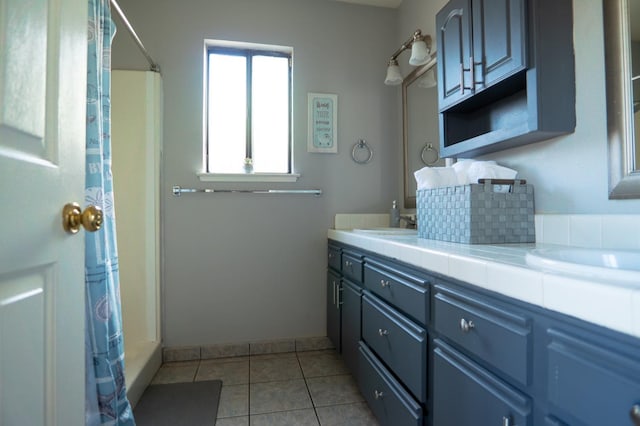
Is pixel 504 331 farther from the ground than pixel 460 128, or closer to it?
closer to it

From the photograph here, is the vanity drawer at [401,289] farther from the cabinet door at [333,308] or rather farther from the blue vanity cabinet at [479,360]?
the cabinet door at [333,308]

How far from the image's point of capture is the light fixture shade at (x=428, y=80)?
6.17 feet

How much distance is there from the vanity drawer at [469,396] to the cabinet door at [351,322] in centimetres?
68

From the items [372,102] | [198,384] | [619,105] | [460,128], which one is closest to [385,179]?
[372,102]

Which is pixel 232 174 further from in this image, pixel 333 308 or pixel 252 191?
pixel 333 308

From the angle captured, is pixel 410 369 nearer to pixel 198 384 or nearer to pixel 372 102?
pixel 198 384

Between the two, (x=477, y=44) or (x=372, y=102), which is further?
(x=372, y=102)

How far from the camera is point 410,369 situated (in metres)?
1.08

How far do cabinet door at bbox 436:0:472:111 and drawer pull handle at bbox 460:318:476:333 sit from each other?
0.94 meters

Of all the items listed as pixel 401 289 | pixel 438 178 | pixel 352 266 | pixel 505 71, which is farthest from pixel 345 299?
pixel 505 71

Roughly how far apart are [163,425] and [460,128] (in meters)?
1.97

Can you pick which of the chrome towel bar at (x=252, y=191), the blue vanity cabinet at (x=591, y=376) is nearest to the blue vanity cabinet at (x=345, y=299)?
the chrome towel bar at (x=252, y=191)

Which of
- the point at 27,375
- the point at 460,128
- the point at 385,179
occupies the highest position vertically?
the point at 460,128

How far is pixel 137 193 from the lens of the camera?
2.07 m
